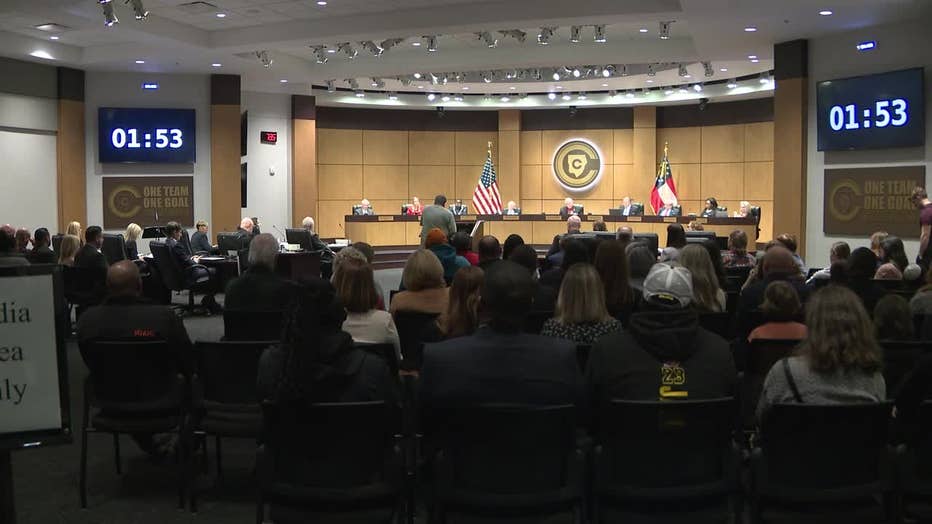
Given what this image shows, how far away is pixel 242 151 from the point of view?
16.9 metres

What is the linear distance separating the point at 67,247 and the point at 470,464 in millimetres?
8605

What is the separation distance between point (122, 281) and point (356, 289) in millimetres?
1188

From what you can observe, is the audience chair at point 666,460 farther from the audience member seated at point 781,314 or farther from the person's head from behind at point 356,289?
the person's head from behind at point 356,289

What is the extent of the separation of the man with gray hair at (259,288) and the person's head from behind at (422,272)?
90cm

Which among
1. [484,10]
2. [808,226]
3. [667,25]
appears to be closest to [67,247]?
[484,10]

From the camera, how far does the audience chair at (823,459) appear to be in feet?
9.22

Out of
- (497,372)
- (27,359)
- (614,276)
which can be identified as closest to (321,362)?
(497,372)

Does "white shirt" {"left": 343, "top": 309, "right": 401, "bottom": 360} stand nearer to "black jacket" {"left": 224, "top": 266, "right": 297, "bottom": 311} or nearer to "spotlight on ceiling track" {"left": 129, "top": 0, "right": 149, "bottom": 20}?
"black jacket" {"left": 224, "top": 266, "right": 297, "bottom": 311}

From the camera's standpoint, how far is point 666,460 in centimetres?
281

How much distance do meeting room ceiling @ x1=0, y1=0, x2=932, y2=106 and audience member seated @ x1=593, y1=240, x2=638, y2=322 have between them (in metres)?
6.54

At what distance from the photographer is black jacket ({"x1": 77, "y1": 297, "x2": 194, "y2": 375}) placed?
4289 millimetres

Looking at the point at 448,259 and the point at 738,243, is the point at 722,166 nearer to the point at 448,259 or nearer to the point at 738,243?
the point at 738,243

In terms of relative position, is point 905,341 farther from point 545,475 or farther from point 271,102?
point 271,102

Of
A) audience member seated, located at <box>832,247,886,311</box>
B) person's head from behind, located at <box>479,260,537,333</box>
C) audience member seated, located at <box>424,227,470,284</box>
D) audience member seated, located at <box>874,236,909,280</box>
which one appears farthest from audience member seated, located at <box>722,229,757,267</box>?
person's head from behind, located at <box>479,260,537,333</box>
